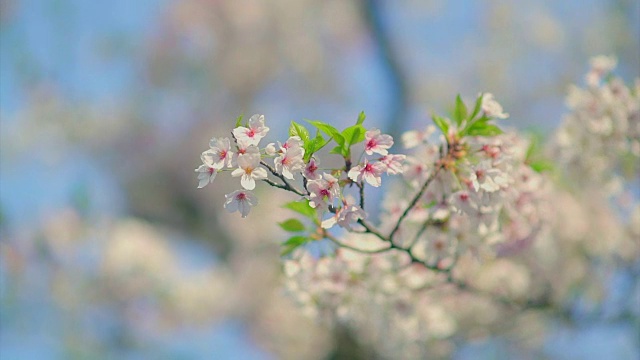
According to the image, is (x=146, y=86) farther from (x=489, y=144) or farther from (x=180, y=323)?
(x=489, y=144)

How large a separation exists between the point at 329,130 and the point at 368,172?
8 centimetres

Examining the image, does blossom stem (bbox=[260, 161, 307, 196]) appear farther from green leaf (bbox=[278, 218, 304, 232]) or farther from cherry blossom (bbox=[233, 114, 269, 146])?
green leaf (bbox=[278, 218, 304, 232])

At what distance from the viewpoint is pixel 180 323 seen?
17.0 feet

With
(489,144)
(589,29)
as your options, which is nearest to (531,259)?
(489,144)

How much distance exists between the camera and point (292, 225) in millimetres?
1186

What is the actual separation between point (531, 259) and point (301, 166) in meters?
1.60

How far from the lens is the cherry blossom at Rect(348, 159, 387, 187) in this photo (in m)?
0.92

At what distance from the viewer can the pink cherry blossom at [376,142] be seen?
933 millimetres

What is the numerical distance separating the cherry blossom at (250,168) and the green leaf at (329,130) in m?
0.11

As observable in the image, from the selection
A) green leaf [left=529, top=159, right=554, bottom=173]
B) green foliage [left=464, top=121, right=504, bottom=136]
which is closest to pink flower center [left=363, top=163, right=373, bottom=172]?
green foliage [left=464, top=121, right=504, bottom=136]

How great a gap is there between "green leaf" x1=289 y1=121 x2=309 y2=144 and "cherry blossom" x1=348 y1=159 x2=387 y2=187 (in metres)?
0.08

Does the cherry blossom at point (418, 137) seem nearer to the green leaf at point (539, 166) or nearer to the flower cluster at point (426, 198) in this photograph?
the flower cluster at point (426, 198)

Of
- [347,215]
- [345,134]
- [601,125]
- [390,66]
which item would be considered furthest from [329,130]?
[390,66]

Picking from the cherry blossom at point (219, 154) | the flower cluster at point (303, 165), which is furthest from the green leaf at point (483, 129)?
the cherry blossom at point (219, 154)
